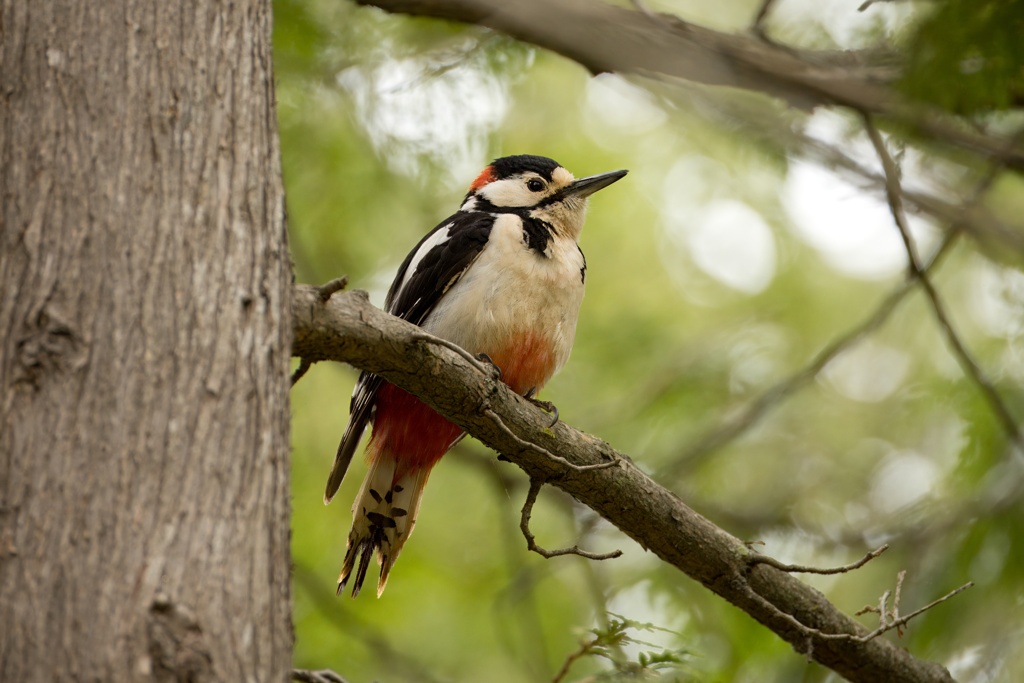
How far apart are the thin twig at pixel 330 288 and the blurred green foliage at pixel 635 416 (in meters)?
1.38

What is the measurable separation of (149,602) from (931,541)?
395 cm

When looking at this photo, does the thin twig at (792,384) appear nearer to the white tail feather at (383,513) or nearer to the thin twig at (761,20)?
the thin twig at (761,20)

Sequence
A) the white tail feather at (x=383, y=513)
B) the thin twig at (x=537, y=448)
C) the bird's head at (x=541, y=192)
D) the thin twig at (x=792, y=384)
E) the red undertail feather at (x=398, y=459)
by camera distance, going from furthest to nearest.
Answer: the bird's head at (x=541, y=192)
the thin twig at (x=792, y=384)
the white tail feather at (x=383, y=513)
the red undertail feather at (x=398, y=459)
the thin twig at (x=537, y=448)

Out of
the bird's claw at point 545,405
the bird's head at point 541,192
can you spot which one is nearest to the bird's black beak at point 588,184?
the bird's head at point 541,192

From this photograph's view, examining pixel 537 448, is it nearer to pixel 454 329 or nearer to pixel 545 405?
pixel 545 405

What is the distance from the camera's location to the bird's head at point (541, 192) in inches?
170

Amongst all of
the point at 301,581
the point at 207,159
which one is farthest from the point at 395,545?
the point at 207,159

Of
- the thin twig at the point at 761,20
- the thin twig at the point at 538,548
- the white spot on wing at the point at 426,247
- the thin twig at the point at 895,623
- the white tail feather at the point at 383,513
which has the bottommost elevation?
the thin twig at the point at 538,548

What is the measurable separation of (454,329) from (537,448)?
3.38 feet

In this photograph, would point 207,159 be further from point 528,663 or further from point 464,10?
point 528,663

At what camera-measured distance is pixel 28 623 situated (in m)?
1.59

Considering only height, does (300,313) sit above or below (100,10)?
below

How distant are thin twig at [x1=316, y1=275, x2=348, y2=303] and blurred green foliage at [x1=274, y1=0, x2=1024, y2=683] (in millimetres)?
1381

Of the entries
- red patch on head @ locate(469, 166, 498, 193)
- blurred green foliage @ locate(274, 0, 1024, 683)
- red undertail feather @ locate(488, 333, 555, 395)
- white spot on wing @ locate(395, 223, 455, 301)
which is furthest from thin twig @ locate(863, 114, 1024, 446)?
red patch on head @ locate(469, 166, 498, 193)
